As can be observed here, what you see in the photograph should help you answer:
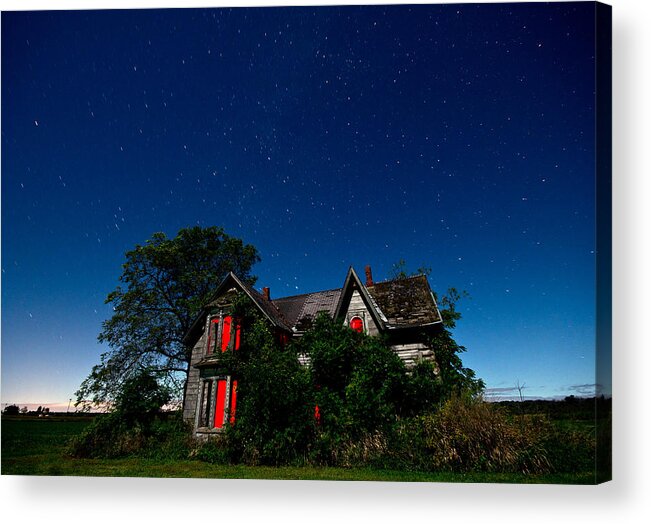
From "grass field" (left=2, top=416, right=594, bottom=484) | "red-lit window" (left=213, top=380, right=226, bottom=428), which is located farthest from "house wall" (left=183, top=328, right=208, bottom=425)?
"grass field" (left=2, top=416, right=594, bottom=484)

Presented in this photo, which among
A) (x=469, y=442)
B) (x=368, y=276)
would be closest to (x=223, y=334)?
(x=368, y=276)

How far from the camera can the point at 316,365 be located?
36.0 ft

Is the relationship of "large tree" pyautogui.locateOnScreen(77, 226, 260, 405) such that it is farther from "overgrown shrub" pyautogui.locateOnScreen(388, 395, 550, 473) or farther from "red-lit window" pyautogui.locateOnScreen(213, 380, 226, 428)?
"overgrown shrub" pyautogui.locateOnScreen(388, 395, 550, 473)

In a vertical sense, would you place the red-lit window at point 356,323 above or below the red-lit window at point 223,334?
above

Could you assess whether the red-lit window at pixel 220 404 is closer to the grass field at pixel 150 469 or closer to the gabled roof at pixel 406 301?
the grass field at pixel 150 469

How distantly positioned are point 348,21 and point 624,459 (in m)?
8.16

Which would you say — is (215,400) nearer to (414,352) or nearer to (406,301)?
(414,352)

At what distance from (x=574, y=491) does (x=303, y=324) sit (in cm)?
863

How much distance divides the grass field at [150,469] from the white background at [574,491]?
31 centimetres

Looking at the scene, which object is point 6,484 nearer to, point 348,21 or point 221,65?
point 221,65

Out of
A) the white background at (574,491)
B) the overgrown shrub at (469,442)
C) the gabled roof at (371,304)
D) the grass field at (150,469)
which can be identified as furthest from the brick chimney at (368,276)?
the white background at (574,491)

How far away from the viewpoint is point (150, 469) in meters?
9.34

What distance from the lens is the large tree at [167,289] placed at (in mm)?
17312

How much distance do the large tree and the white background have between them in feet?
31.7
